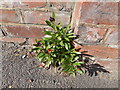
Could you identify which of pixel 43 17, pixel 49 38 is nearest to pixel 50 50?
pixel 49 38

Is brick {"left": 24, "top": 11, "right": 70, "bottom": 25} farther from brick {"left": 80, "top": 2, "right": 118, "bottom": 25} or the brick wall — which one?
brick {"left": 80, "top": 2, "right": 118, "bottom": 25}

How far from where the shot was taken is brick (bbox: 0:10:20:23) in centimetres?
100

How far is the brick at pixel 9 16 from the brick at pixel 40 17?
0.09m

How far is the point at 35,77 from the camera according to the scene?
108cm

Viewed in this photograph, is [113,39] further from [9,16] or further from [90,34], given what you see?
[9,16]

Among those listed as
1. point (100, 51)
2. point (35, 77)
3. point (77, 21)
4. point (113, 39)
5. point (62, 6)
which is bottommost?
point (35, 77)

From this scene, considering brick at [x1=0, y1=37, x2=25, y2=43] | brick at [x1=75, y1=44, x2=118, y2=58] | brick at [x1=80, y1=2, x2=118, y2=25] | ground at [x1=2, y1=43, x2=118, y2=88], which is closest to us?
brick at [x1=80, y1=2, x2=118, y2=25]

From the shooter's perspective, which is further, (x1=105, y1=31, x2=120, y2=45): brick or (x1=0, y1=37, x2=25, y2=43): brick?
(x1=0, y1=37, x2=25, y2=43): brick

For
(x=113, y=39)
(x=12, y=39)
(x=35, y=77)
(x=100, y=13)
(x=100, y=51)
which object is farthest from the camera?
(x=12, y=39)

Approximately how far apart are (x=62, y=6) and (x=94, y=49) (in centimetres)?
42

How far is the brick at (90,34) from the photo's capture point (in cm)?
82

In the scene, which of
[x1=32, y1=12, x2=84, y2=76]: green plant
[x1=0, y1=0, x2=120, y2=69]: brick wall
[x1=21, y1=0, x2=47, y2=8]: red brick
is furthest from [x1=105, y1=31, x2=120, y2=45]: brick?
[x1=21, y1=0, x2=47, y2=8]: red brick

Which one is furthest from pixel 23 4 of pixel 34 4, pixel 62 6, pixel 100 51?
pixel 100 51

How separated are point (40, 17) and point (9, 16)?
0.27m
